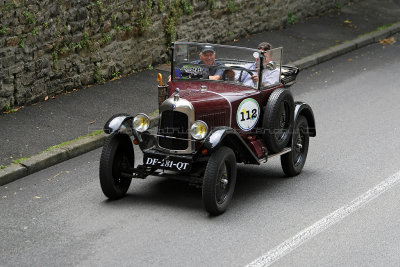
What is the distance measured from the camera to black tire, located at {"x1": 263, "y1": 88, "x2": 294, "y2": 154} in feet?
28.9

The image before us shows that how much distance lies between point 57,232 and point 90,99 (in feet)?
16.3

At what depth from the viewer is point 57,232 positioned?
762 centimetres

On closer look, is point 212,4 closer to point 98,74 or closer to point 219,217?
point 98,74

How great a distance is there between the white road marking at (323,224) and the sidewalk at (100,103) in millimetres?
3765

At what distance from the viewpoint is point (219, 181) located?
8000 mm

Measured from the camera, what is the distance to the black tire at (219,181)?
7.79m

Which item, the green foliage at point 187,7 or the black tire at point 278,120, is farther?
the green foliage at point 187,7

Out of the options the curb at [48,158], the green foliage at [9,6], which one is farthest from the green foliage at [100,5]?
the curb at [48,158]

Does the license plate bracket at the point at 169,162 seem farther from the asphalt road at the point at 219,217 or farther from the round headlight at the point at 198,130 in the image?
the asphalt road at the point at 219,217

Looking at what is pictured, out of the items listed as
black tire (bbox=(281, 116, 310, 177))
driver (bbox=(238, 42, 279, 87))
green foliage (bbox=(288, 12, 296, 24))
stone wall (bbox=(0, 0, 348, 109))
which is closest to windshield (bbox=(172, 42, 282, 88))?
driver (bbox=(238, 42, 279, 87))

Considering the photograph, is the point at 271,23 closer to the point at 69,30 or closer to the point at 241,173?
the point at 69,30

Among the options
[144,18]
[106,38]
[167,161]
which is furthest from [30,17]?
[167,161]

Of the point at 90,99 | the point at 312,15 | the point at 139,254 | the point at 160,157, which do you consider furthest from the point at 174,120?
the point at 312,15

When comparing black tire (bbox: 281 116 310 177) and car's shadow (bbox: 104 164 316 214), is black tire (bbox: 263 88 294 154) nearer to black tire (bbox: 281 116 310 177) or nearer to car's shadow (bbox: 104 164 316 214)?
black tire (bbox: 281 116 310 177)
